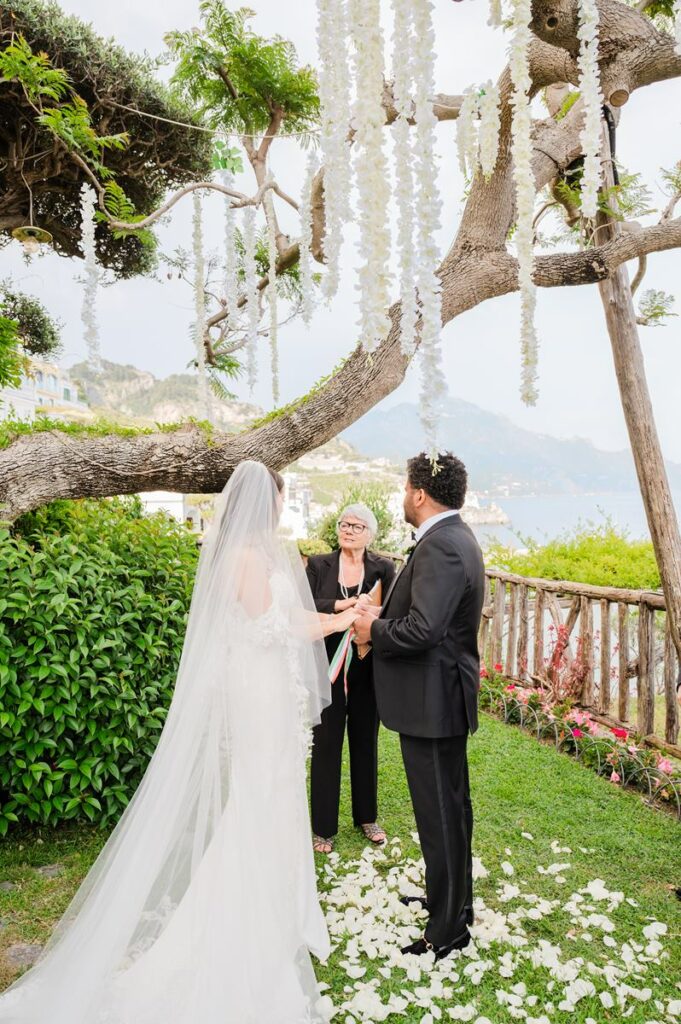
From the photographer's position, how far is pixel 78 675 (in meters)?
3.14

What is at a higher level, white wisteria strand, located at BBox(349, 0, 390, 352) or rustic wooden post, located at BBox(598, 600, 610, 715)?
white wisteria strand, located at BBox(349, 0, 390, 352)

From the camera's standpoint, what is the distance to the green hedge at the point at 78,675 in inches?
122

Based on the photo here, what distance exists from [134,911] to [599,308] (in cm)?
448

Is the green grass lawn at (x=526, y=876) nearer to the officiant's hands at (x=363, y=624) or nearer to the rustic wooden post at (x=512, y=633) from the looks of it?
the officiant's hands at (x=363, y=624)

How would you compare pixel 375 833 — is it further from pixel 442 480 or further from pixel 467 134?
pixel 467 134

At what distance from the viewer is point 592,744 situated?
4.66 m

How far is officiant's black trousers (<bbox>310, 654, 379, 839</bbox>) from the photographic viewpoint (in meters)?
3.46

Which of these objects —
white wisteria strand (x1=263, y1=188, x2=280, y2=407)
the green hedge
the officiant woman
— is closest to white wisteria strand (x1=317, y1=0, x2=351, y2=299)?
white wisteria strand (x1=263, y1=188, x2=280, y2=407)

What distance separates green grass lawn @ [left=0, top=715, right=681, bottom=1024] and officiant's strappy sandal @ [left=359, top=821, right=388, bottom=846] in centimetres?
6

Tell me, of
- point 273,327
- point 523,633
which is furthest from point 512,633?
point 273,327

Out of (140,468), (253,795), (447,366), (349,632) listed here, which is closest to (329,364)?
(140,468)

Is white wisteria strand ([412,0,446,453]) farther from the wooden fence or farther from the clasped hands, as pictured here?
the wooden fence

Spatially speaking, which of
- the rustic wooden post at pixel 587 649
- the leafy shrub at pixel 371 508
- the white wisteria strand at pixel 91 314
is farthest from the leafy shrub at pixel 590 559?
the white wisteria strand at pixel 91 314

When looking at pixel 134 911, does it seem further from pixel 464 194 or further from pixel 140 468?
pixel 464 194
